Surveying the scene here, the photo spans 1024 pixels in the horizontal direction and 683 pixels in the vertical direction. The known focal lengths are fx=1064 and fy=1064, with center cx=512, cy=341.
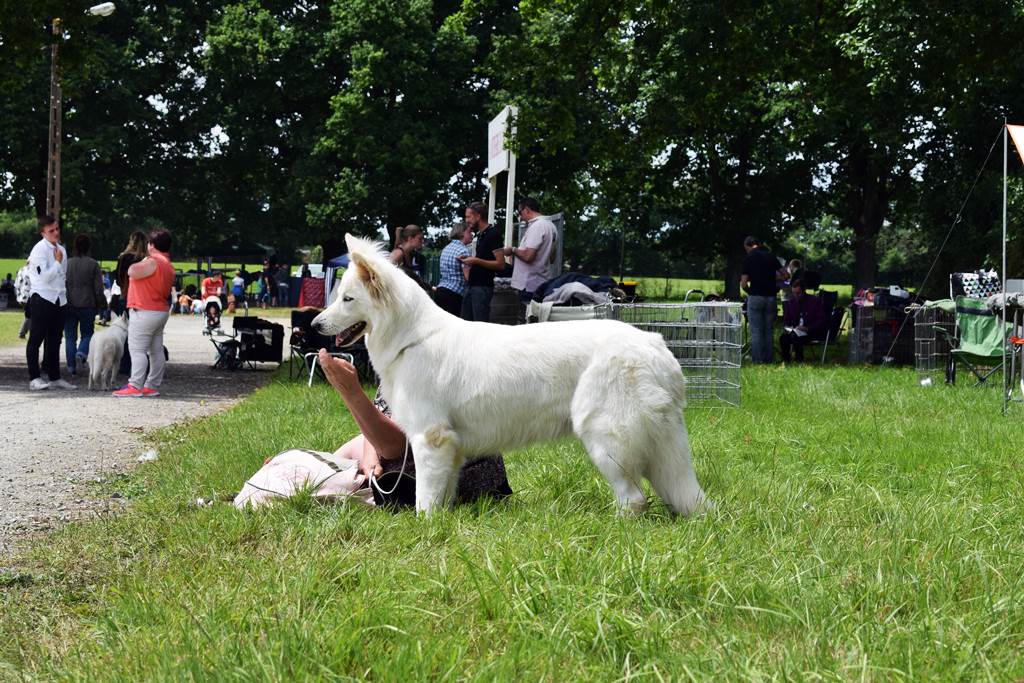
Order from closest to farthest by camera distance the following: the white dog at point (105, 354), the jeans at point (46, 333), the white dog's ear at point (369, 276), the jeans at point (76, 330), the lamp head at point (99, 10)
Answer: the white dog's ear at point (369, 276)
the white dog at point (105, 354)
the jeans at point (46, 333)
the jeans at point (76, 330)
the lamp head at point (99, 10)

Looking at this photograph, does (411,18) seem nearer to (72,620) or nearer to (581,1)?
(581,1)

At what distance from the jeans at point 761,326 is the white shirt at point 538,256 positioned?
7.36 meters

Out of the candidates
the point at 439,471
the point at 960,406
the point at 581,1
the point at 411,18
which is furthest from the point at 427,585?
the point at 411,18

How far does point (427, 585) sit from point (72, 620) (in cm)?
131

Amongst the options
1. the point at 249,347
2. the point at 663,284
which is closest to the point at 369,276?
the point at 249,347

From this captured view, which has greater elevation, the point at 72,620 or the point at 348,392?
the point at 348,392

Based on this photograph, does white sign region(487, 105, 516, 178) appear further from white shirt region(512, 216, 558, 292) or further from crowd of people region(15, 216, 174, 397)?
crowd of people region(15, 216, 174, 397)

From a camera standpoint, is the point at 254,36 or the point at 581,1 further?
the point at 254,36

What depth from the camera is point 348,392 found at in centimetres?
507

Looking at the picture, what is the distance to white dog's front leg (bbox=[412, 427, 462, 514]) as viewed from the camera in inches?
193

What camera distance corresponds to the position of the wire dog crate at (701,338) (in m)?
10.0

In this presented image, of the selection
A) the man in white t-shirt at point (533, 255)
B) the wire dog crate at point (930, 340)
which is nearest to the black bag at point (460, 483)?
the man in white t-shirt at point (533, 255)

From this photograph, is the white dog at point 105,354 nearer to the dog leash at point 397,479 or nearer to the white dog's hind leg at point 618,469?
the dog leash at point 397,479

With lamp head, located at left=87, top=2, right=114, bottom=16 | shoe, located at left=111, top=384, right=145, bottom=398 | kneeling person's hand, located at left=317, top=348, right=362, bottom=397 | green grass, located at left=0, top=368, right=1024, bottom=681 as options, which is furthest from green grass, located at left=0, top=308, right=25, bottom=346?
kneeling person's hand, located at left=317, top=348, right=362, bottom=397
